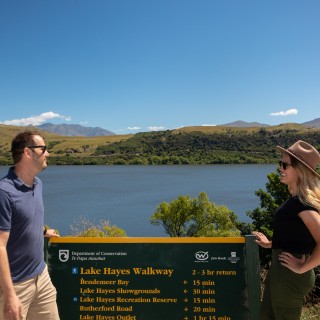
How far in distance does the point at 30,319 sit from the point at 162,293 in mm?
1469

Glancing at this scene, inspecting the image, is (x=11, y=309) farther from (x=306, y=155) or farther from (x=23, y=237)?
(x=306, y=155)

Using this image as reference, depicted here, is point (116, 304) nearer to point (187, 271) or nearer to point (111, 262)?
point (111, 262)

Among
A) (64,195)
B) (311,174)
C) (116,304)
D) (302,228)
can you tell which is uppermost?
(311,174)

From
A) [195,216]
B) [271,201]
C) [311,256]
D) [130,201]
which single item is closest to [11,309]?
[311,256]

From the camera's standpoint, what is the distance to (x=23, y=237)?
3494 mm

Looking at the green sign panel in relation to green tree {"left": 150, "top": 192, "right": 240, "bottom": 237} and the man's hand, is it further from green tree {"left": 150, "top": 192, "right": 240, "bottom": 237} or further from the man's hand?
green tree {"left": 150, "top": 192, "right": 240, "bottom": 237}

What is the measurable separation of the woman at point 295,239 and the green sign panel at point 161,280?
0.68m

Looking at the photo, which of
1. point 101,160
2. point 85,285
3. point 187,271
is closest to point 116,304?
point 85,285

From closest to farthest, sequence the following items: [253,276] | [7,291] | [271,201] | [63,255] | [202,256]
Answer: [7,291] < [253,276] < [202,256] < [63,255] < [271,201]

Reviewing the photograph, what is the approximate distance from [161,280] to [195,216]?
38704 mm

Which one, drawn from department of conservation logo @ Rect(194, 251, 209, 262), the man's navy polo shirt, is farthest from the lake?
the man's navy polo shirt

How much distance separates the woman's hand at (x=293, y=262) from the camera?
3518 millimetres

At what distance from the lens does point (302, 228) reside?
3.57 meters

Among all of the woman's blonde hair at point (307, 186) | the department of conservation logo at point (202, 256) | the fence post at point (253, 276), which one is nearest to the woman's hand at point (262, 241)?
the fence post at point (253, 276)
